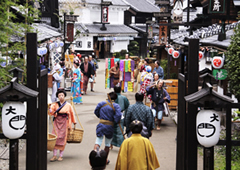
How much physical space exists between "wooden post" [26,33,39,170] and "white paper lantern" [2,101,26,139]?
1.24 feet

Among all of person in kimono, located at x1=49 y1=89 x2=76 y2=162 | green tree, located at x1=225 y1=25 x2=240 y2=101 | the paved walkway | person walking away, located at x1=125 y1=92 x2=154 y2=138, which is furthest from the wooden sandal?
green tree, located at x1=225 y1=25 x2=240 y2=101

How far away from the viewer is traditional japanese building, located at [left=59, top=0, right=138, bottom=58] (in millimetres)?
46312

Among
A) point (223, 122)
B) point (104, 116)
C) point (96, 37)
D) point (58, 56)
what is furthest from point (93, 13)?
point (104, 116)

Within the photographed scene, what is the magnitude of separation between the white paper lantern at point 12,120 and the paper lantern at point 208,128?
8.30 feet

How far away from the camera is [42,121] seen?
6.97 meters

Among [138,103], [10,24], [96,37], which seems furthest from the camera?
[96,37]

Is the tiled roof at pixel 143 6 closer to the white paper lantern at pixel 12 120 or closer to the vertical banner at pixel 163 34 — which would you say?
the vertical banner at pixel 163 34

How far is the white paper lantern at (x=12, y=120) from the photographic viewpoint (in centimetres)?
579

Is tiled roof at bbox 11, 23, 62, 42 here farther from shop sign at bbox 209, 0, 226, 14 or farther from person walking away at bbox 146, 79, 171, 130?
shop sign at bbox 209, 0, 226, 14

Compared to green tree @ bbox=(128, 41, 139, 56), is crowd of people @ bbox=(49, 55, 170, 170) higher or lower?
lower

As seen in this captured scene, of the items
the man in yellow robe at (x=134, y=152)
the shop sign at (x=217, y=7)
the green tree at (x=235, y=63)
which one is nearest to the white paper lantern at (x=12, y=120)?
the man in yellow robe at (x=134, y=152)

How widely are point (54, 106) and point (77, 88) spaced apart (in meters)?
8.12

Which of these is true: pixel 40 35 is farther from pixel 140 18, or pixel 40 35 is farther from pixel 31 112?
pixel 140 18

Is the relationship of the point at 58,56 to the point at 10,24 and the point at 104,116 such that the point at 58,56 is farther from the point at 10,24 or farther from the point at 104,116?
the point at 104,116
